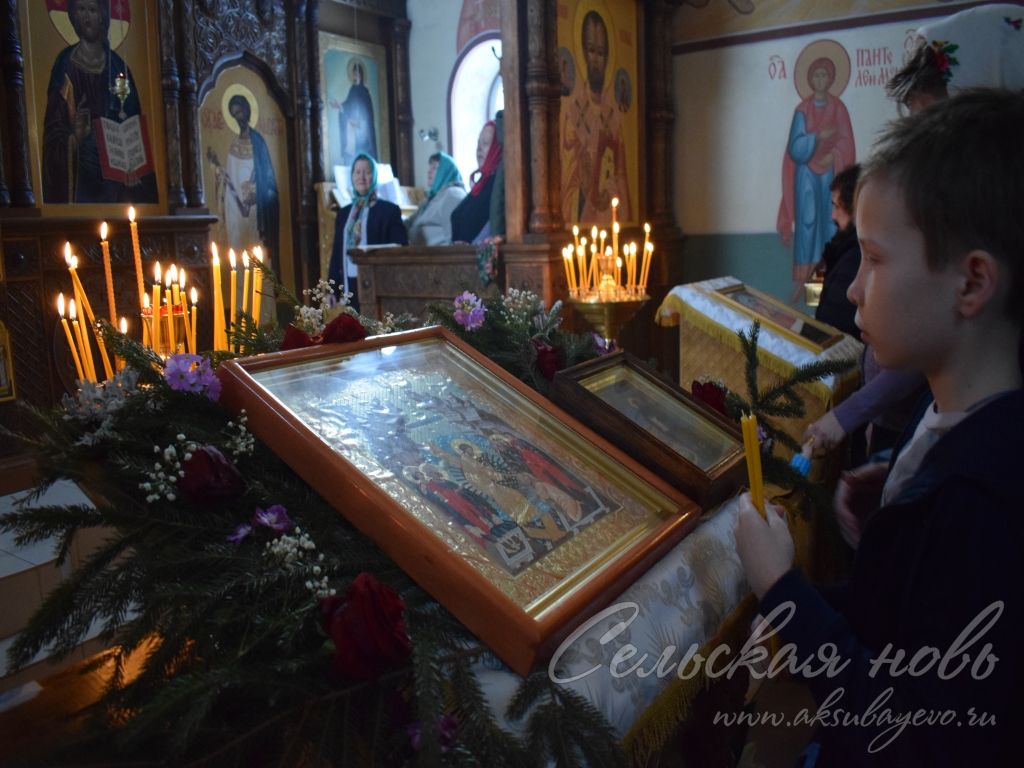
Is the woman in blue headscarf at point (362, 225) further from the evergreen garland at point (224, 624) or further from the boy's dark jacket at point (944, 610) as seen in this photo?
the boy's dark jacket at point (944, 610)

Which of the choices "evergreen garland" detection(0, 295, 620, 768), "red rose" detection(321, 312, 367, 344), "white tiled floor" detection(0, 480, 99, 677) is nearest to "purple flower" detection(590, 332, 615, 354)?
"red rose" detection(321, 312, 367, 344)

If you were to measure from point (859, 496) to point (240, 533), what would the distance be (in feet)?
3.11

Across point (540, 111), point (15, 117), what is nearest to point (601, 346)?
point (540, 111)

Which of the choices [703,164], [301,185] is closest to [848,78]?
[703,164]

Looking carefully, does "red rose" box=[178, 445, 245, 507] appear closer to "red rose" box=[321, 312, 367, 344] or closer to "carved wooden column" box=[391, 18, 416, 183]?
"red rose" box=[321, 312, 367, 344]

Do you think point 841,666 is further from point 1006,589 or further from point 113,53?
point 113,53

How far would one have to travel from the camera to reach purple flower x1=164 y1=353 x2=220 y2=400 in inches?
46.3

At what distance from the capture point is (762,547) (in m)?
1.05

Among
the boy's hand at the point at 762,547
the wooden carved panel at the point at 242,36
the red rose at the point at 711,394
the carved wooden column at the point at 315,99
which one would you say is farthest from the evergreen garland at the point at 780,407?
the carved wooden column at the point at 315,99

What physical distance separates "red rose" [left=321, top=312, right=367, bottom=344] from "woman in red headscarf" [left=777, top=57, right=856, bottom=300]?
19.2 ft

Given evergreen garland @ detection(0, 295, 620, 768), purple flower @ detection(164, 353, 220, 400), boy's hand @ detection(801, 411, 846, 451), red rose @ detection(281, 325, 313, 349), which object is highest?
red rose @ detection(281, 325, 313, 349)

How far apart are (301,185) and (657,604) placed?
27.3 ft

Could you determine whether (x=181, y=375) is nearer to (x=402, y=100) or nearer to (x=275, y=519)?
(x=275, y=519)

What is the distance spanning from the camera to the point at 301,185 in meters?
8.59
